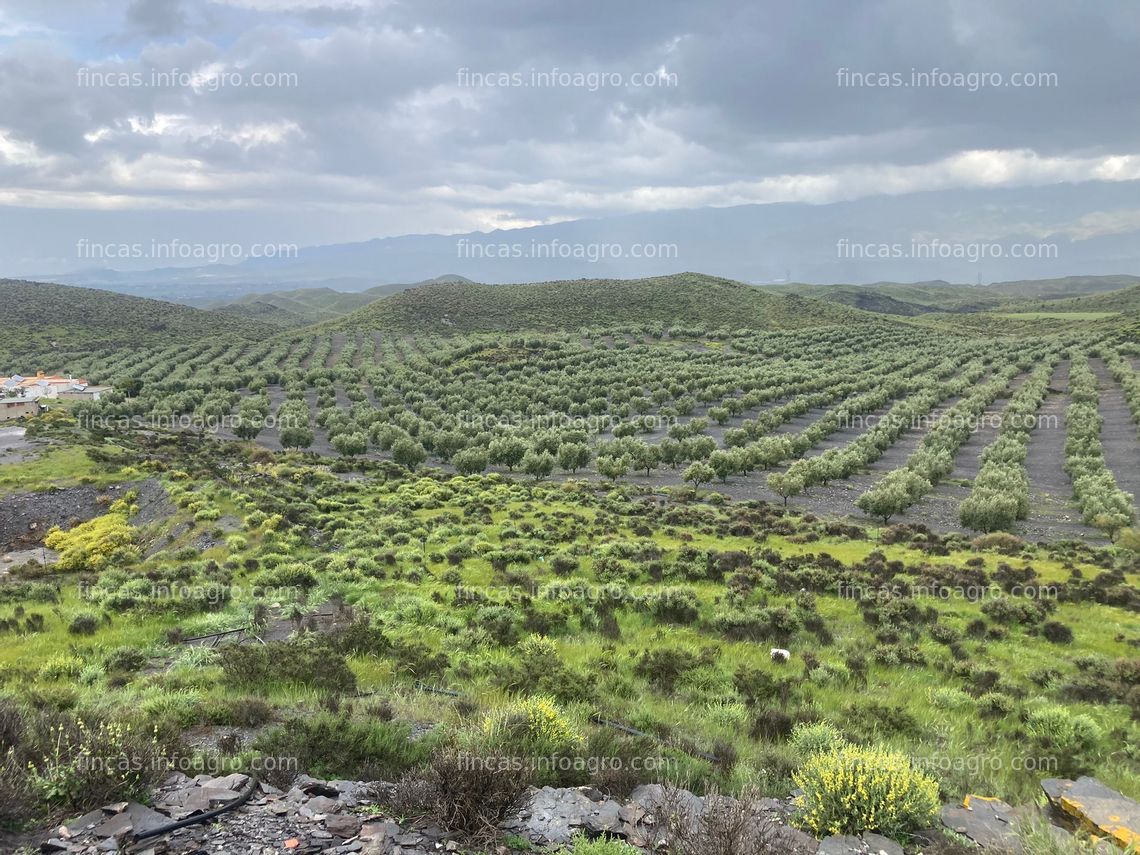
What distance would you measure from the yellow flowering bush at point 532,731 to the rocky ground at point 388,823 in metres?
0.70

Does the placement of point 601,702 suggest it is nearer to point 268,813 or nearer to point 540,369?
point 268,813

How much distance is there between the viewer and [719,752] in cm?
919

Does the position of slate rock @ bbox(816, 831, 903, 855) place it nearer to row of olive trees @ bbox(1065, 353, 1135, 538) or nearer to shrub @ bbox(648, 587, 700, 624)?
shrub @ bbox(648, 587, 700, 624)

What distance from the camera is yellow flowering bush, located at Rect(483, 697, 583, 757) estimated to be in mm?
7852

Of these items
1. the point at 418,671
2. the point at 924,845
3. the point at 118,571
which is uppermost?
the point at 924,845

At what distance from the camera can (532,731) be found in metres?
8.17

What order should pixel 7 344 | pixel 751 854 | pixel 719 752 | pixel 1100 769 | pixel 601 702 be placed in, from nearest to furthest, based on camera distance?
pixel 751 854 → pixel 719 752 → pixel 1100 769 → pixel 601 702 → pixel 7 344

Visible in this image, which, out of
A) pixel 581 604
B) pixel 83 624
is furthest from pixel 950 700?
pixel 83 624

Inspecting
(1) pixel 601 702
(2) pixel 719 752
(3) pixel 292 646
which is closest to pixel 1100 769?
(2) pixel 719 752

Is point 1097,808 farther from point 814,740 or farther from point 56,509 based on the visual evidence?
point 56,509

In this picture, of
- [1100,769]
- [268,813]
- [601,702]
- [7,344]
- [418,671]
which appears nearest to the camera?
[268,813]

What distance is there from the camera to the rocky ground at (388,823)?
5977mm

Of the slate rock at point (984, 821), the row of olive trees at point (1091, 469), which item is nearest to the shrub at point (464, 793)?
the slate rock at point (984, 821)

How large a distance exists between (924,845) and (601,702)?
18.4 ft
